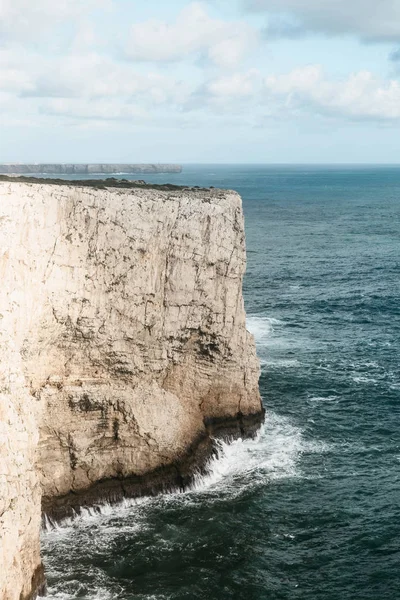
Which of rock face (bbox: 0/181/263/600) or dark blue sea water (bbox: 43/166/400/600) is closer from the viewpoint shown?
dark blue sea water (bbox: 43/166/400/600)

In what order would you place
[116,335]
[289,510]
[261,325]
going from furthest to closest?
[261,325] → [116,335] → [289,510]

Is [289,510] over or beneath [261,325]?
beneath

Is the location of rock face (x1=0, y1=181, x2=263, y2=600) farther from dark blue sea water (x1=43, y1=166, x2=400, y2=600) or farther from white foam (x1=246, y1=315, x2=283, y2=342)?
white foam (x1=246, y1=315, x2=283, y2=342)

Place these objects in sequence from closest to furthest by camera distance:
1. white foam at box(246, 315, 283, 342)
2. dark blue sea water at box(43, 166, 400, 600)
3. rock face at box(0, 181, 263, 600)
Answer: dark blue sea water at box(43, 166, 400, 600) → rock face at box(0, 181, 263, 600) → white foam at box(246, 315, 283, 342)

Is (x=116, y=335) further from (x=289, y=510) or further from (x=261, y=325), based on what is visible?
(x=261, y=325)

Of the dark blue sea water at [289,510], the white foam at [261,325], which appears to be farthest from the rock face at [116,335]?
the white foam at [261,325]

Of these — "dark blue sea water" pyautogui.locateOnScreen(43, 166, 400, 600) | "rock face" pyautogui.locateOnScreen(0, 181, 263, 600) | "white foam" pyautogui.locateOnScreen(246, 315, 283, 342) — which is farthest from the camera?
"white foam" pyautogui.locateOnScreen(246, 315, 283, 342)

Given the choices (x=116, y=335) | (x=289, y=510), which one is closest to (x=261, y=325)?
(x=116, y=335)

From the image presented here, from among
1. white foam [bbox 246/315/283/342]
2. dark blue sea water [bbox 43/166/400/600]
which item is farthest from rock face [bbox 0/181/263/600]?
white foam [bbox 246/315/283/342]

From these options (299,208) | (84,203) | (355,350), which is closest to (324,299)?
(355,350)
